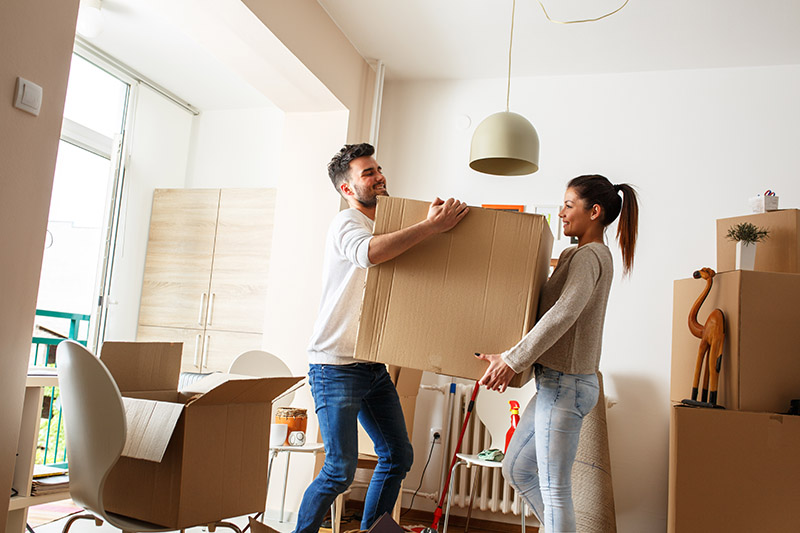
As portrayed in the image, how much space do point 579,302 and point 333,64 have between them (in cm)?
204

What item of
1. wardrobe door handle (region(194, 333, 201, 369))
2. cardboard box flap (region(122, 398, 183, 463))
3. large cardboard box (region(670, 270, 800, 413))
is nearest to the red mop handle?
large cardboard box (region(670, 270, 800, 413))

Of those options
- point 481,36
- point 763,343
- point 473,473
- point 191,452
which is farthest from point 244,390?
point 481,36

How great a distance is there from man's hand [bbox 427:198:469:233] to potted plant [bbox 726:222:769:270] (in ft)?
4.54

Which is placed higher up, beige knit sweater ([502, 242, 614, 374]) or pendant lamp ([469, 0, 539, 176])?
pendant lamp ([469, 0, 539, 176])

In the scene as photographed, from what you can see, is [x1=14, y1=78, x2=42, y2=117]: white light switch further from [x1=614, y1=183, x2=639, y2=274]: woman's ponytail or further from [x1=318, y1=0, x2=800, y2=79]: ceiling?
[x1=318, y1=0, x2=800, y2=79]: ceiling

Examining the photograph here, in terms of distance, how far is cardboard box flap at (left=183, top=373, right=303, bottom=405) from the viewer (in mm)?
1621

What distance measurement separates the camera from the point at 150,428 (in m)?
1.61

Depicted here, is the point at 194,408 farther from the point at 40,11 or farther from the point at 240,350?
the point at 240,350

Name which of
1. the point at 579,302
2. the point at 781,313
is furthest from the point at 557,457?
the point at 781,313

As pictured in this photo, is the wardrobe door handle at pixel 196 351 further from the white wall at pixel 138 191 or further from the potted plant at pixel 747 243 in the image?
the potted plant at pixel 747 243

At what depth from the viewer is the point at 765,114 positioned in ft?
10.8

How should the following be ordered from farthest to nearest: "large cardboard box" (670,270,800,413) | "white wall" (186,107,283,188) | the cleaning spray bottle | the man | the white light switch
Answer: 1. "white wall" (186,107,283,188)
2. the cleaning spray bottle
3. "large cardboard box" (670,270,800,413)
4. the man
5. the white light switch

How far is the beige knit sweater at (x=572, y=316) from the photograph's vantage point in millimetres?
1604

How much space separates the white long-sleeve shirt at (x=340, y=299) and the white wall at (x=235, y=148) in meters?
2.46
